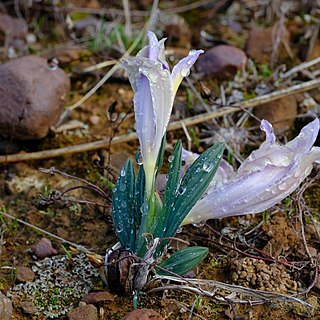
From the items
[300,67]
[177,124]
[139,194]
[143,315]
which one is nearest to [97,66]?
[177,124]

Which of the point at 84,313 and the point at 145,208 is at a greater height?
the point at 145,208

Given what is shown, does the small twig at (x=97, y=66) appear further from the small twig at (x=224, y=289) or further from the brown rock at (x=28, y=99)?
the small twig at (x=224, y=289)

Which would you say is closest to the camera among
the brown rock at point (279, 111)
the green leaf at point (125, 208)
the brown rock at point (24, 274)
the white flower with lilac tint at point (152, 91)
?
the white flower with lilac tint at point (152, 91)

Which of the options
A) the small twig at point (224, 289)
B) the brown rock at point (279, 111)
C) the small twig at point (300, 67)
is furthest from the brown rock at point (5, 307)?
the small twig at point (300, 67)

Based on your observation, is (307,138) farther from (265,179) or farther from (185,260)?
(185,260)

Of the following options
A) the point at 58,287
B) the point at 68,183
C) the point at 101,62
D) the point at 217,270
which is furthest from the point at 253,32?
the point at 58,287

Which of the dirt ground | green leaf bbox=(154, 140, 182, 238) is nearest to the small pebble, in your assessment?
the dirt ground
